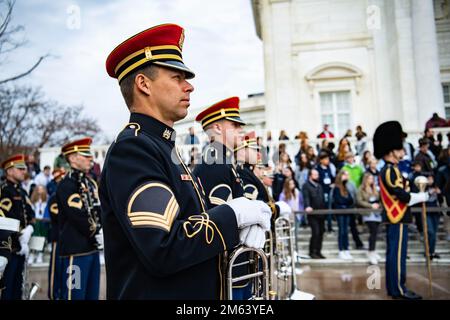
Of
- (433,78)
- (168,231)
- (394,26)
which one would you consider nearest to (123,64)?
(168,231)

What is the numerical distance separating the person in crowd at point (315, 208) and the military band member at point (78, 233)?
18.8ft

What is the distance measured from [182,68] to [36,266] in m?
10.5

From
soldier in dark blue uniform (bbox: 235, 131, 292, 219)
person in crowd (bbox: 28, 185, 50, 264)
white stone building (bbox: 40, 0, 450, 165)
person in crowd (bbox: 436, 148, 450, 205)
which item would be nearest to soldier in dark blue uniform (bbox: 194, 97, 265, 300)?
soldier in dark blue uniform (bbox: 235, 131, 292, 219)

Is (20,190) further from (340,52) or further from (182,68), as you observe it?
(340,52)

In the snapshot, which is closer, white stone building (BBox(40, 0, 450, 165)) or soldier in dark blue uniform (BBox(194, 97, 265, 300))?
soldier in dark blue uniform (BBox(194, 97, 265, 300))

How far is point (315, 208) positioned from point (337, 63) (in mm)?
12152

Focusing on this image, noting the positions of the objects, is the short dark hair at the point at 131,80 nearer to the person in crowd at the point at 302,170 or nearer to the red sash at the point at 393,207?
the red sash at the point at 393,207

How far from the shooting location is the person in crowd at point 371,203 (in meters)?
9.32

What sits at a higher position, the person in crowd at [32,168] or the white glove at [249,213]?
the person in crowd at [32,168]

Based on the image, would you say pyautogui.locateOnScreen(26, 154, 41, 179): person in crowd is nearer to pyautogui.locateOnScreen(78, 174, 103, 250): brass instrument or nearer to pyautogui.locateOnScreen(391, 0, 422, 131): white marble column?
pyautogui.locateOnScreen(78, 174, 103, 250): brass instrument

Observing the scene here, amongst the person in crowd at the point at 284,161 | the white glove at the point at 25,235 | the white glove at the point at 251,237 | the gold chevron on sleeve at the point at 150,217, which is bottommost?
the white glove at the point at 25,235

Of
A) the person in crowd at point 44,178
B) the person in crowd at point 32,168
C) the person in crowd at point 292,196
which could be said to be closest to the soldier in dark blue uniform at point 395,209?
the person in crowd at point 292,196

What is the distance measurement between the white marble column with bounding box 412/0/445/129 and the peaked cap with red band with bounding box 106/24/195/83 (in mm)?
18112

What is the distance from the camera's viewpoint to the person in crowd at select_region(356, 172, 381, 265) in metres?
9.32
